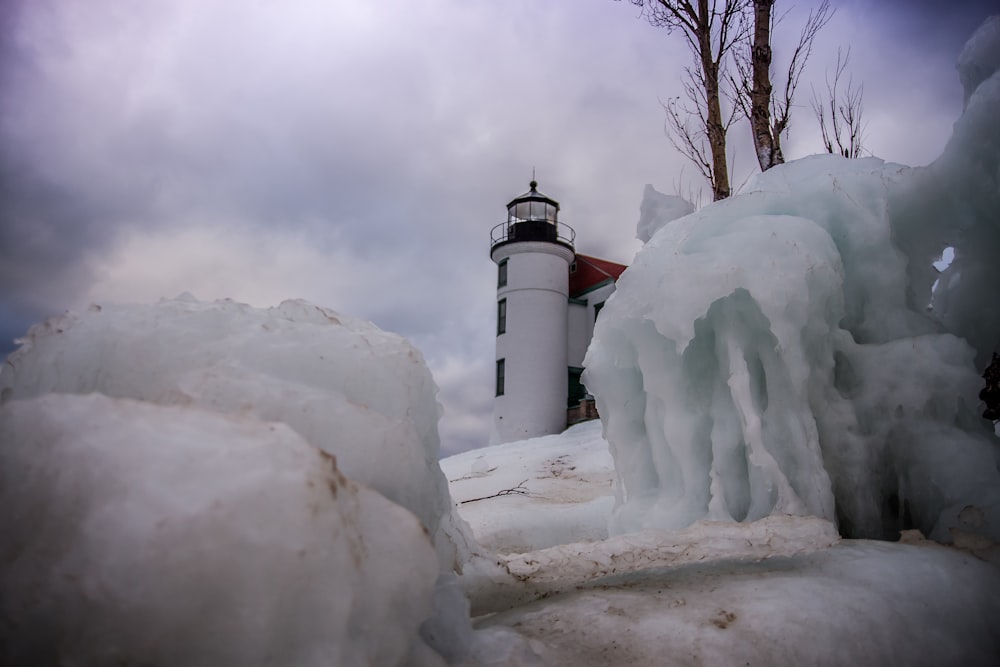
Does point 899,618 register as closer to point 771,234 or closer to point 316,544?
point 316,544

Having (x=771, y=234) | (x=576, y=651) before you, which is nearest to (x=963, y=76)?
(x=771, y=234)

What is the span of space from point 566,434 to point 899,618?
38.6 feet

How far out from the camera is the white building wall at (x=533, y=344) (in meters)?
16.8

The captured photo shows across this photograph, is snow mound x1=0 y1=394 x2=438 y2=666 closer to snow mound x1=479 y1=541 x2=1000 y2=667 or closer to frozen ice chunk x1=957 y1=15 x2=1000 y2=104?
snow mound x1=479 y1=541 x2=1000 y2=667

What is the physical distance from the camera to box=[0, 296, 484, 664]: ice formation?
1163mm

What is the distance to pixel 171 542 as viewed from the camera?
1146 mm

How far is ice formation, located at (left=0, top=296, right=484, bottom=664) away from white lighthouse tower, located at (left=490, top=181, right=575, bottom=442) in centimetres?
1483

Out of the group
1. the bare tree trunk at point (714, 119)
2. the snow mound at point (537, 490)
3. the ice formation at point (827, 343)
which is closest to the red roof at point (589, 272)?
the snow mound at point (537, 490)

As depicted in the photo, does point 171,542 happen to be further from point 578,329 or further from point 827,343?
point 578,329

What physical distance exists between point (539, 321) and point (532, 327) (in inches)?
9.9

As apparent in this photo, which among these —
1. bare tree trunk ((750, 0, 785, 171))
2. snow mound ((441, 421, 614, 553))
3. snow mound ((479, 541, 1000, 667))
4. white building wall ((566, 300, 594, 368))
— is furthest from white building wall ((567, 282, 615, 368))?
snow mound ((479, 541, 1000, 667))

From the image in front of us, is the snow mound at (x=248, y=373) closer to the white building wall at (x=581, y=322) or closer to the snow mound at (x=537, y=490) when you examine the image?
the snow mound at (x=537, y=490)

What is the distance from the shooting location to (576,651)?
6.09 ft

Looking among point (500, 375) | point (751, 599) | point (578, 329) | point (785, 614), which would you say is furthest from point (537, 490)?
point (578, 329)
